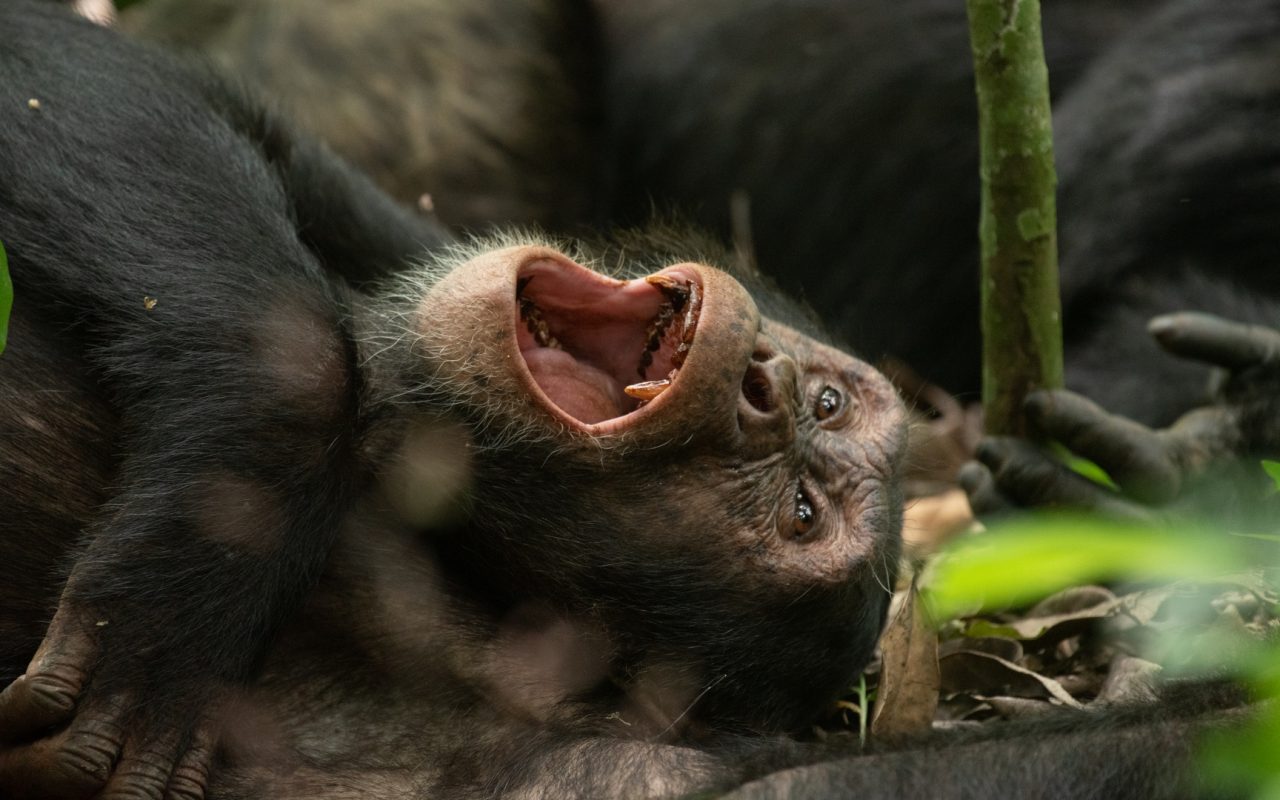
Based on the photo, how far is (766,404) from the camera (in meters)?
3.31

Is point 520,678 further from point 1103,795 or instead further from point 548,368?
point 1103,795

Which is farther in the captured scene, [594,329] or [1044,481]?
[1044,481]

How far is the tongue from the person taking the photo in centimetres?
325

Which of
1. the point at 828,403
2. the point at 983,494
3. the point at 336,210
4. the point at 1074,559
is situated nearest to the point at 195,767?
the point at 828,403

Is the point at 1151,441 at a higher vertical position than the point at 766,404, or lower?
higher

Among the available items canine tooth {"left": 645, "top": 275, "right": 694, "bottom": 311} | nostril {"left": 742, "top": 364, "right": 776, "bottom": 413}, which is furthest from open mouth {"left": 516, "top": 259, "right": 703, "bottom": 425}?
nostril {"left": 742, "top": 364, "right": 776, "bottom": 413}

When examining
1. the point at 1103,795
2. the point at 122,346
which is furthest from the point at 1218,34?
the point at 122,346

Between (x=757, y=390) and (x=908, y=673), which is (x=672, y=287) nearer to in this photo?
(x=757, y=390)

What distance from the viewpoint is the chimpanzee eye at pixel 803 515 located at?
3320mm

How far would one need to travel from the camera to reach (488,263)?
10.5ft

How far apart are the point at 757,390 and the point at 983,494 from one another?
1.28 metres

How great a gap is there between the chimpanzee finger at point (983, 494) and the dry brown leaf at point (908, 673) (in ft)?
3.29

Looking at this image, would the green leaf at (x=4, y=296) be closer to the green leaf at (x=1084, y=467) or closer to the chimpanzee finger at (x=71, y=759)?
the chimpanzee finger at (x=71, y=759)

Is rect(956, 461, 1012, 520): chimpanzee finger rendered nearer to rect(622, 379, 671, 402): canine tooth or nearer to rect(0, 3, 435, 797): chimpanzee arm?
rect(622, 379, 671, 402): canine tooth
